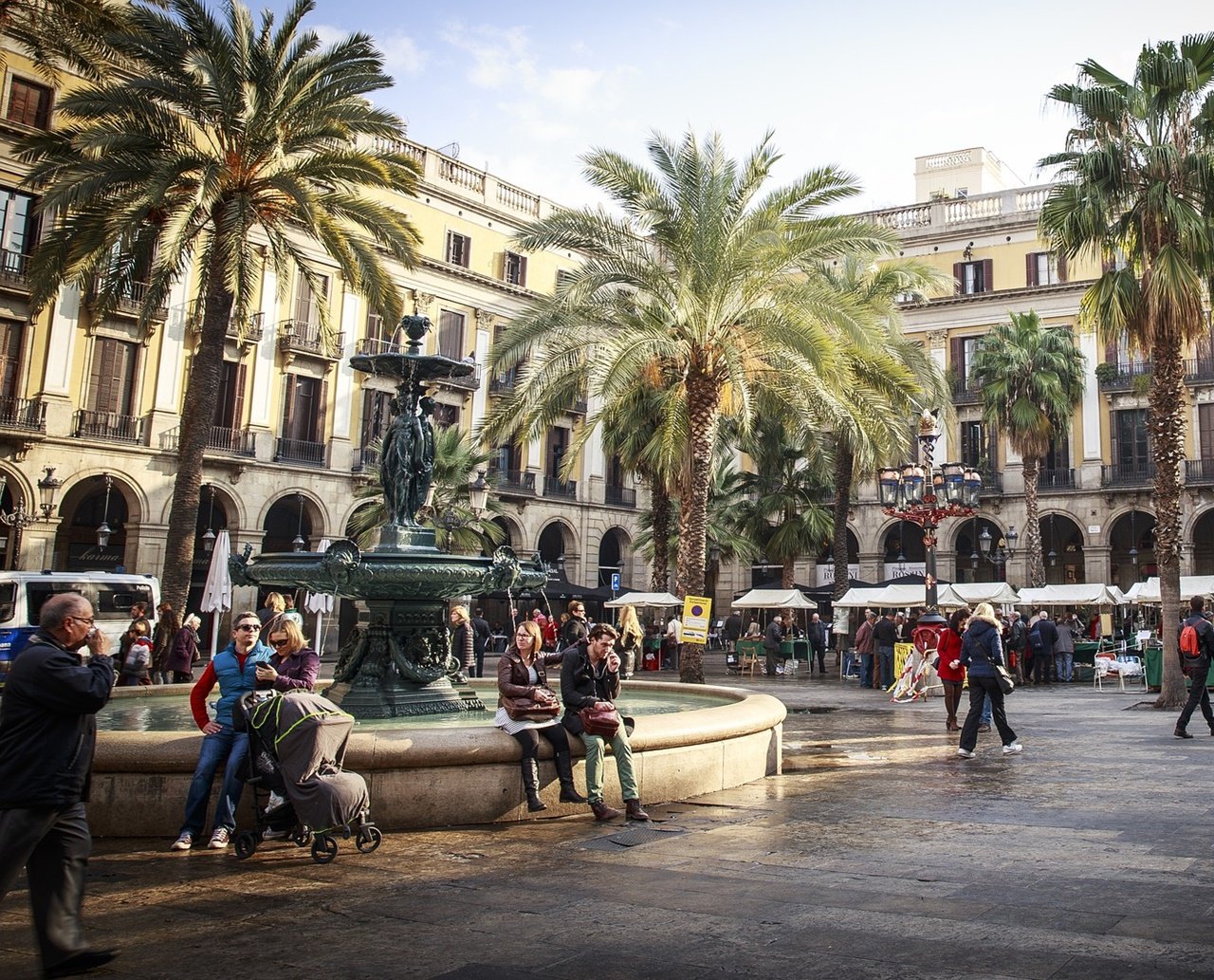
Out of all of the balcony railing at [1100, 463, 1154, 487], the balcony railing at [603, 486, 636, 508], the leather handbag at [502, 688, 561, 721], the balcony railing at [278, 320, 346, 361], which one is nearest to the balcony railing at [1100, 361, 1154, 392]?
the balcony railing at [1100, 463, 1154, 487]

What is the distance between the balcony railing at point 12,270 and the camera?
2577 cm

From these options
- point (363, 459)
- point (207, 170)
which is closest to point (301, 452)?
point (363, 459)

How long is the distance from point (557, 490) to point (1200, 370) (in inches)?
939

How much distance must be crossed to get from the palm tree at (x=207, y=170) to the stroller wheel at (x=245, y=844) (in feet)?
35.5

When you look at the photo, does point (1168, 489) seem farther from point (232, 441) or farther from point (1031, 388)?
point (232, 441)

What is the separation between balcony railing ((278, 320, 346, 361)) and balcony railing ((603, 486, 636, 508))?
528 inches

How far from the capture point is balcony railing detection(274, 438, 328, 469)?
32.0 metres

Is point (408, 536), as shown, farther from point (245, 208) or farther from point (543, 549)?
point (543, 549)

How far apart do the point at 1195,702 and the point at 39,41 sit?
19119mm

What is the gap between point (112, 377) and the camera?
28328 millimetres

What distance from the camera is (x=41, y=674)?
387cm

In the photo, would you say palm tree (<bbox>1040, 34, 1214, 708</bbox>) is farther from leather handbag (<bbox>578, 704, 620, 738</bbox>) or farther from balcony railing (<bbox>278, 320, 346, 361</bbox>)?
balcony railing (<bbox>278, 320, 346, 361</bbox>)

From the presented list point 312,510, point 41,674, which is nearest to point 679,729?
point 41,674

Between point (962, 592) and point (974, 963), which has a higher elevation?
point (962, 592)
